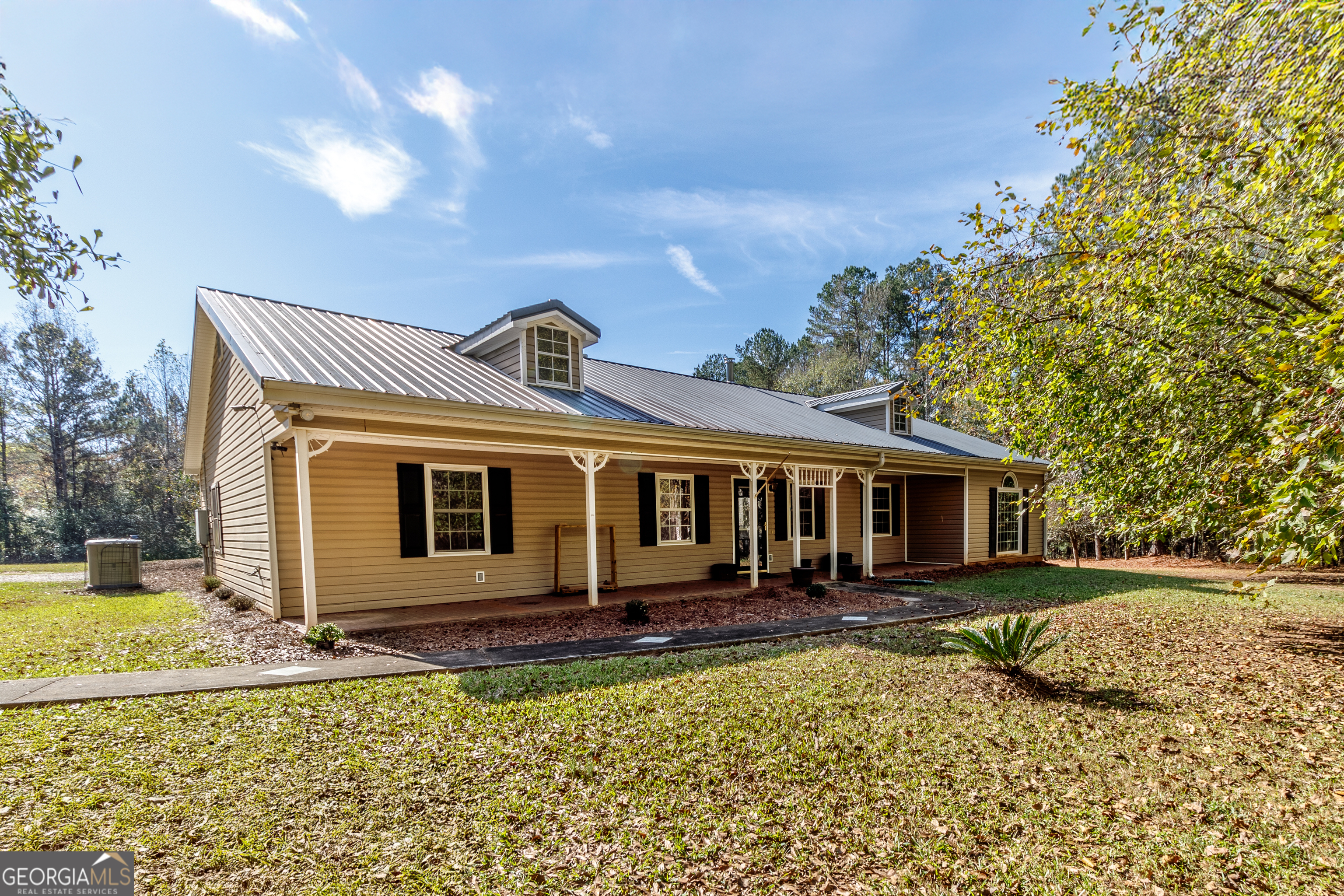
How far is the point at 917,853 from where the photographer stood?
269cm

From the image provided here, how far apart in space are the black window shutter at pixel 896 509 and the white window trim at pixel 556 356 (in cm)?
999

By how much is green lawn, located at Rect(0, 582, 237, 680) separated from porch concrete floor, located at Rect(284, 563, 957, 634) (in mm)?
1307

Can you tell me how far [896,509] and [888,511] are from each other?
0.37 meters

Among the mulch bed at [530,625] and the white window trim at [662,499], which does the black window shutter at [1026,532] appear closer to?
the mulch bed at [530,625]

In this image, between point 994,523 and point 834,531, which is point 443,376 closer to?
point 834,531

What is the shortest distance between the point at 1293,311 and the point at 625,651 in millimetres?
6658

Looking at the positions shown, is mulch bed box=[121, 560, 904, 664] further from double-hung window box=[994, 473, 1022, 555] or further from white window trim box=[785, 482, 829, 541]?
double-hung window box=[994, 473, 1022, 555]

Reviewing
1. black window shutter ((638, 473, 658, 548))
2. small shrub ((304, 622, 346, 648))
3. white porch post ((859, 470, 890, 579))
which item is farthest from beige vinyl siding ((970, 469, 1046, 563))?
small shrub ((304, 622, 346, 648))

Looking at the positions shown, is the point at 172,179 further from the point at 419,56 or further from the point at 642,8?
the point at 642,8

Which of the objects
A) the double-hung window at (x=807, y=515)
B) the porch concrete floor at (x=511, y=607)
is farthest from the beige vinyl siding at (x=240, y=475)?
the double-hung window at (x=807, y=515)

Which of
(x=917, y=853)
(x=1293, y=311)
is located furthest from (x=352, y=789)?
(x=1293, y=311)

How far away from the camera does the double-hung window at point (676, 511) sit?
11.2 m

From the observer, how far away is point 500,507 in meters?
9.16

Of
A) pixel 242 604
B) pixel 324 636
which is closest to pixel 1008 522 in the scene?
pixel 324 636
